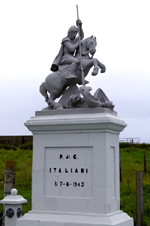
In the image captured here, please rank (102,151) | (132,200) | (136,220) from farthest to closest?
(132,200), (136,220), (102,151)

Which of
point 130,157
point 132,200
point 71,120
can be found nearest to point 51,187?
point 71,120

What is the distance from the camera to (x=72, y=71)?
499cm

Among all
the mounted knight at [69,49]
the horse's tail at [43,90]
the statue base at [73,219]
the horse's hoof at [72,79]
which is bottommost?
the statue base at [73,219]

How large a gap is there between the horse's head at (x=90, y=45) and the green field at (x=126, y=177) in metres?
4.74

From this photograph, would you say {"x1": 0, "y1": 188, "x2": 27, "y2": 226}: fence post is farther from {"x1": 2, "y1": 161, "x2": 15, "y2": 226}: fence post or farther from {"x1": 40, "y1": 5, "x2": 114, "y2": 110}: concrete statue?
{"x1": 2, "y1": 161, "x2": 15, "y2": 226}: fence post

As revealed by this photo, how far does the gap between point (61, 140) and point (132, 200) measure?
641 cm

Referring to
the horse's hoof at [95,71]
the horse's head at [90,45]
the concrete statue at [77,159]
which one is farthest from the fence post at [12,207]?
the horse's head at [90,45]

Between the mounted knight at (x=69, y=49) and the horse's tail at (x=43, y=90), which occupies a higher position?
the mounted knight at (x=69, y=49)

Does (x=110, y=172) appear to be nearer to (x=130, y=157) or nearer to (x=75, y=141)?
(x=75, y=141)

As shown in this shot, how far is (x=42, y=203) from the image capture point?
187 inches

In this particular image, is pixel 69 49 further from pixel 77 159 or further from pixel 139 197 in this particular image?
pixel 139 197

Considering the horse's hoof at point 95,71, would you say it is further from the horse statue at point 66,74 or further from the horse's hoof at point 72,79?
the horse's hoof at point 72,79

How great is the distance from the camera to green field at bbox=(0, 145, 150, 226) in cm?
980

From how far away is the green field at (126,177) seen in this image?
980 cm
